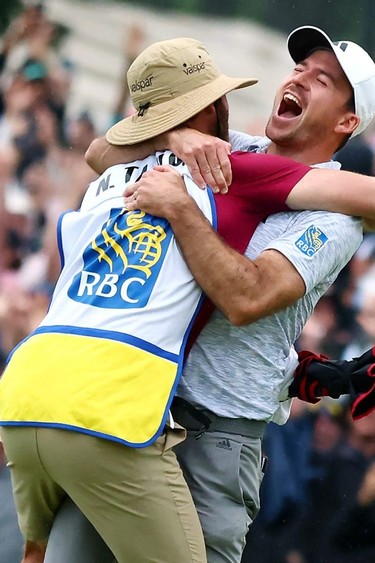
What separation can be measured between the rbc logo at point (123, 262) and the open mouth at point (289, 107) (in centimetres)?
62

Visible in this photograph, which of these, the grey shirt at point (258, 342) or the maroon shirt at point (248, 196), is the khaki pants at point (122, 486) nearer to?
the grey shirt at point (258, 342)

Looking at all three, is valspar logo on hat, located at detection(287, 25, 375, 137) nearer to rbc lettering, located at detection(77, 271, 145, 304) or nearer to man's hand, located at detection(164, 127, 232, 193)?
man's hand, located at detection(164, 127, 232, 193)

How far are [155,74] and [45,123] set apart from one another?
2.50 m

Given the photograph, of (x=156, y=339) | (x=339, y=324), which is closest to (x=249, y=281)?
(x=156, y=339)

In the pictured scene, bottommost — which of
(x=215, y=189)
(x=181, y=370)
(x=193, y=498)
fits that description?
(x=193, y=498)

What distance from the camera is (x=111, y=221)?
2.72 m

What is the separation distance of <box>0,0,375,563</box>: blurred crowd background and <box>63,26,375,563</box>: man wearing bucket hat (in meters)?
1.65

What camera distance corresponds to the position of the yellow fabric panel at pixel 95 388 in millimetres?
2490

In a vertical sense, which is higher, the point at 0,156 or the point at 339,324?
the point at 0,156

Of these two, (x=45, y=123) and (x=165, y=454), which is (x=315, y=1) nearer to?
(x=45, y=123)

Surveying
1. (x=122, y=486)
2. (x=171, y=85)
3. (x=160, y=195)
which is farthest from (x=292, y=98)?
(x=122, y=486)

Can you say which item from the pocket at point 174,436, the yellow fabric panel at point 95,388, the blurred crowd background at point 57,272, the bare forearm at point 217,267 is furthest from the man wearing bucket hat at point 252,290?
the blurred crowd background at point 57,272

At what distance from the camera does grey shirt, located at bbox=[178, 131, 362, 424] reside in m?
2.76

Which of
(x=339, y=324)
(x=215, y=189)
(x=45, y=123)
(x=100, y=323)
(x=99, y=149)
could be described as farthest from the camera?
(x=45, y=123)
